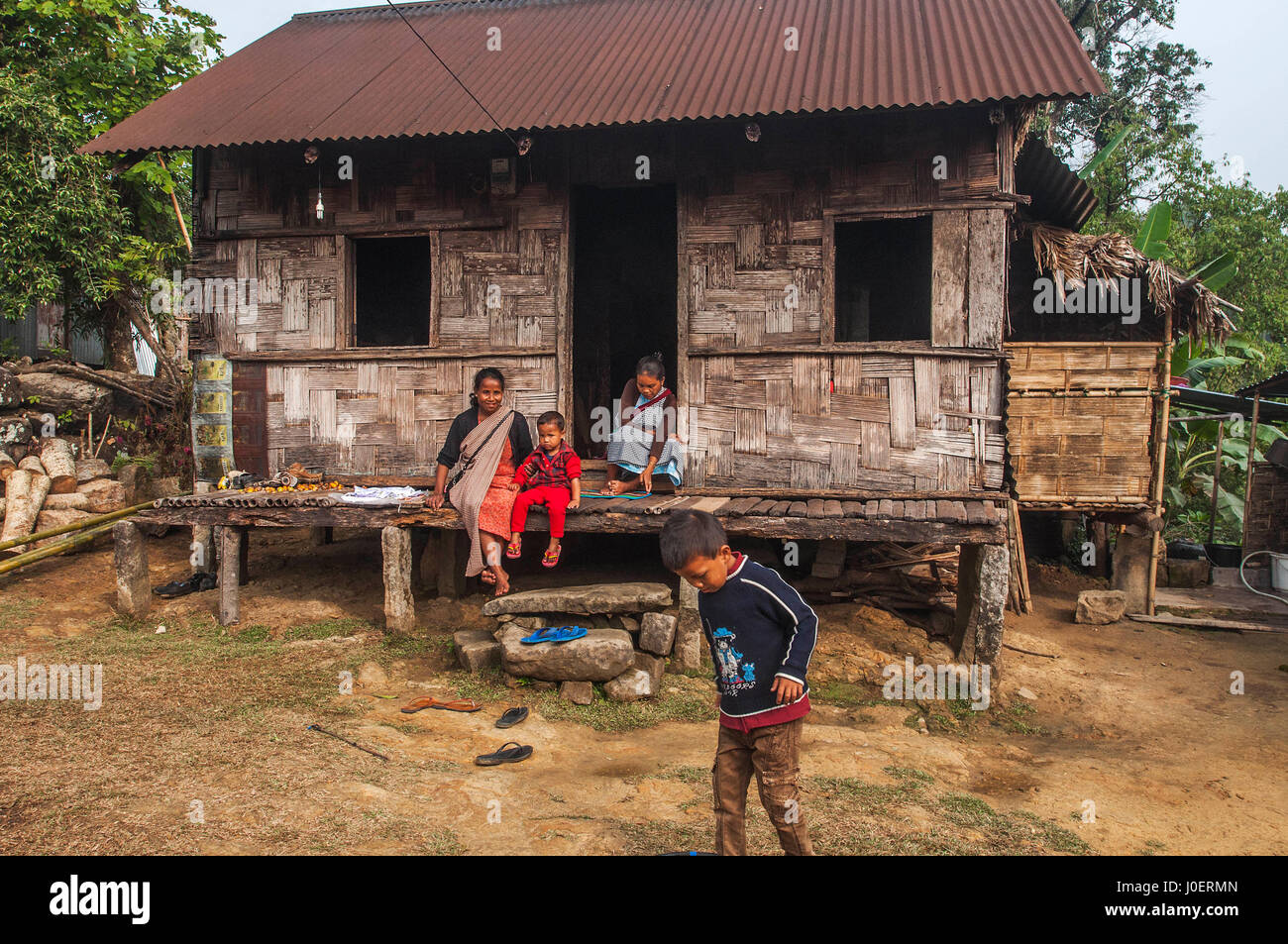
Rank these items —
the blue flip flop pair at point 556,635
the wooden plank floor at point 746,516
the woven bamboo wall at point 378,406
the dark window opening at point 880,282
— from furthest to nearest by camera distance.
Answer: the dark window opening at point 880,282 → the woven bamboo wall at point 378,406 → the wooden plank floor at point 746,516 → the blue flip flop pair at point 556,635

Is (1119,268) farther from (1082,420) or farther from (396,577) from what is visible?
(396,577)

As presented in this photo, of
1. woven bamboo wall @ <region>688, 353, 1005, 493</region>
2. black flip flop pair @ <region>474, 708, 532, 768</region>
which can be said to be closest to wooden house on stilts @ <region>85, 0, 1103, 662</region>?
woven bamboo wall @ <region>688, 353, 1005, 493</region>

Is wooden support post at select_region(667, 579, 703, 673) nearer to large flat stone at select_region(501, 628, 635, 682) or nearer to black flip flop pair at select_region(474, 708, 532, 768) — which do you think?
large flat stone at select_region(501, 628, 635, 682)

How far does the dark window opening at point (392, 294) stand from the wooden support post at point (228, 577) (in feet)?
12.7

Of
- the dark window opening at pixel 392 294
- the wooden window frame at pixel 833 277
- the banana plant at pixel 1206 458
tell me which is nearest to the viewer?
the wooden window frame at pixel 833 277

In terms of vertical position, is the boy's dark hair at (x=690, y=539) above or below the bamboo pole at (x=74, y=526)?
above

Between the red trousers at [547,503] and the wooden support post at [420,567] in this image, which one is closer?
the red trousers at [547,503]

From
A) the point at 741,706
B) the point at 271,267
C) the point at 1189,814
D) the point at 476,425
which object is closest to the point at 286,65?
the point at 271,267

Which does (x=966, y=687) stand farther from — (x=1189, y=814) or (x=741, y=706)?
(x=741, y=706)

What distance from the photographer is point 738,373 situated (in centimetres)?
740

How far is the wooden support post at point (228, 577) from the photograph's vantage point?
7.41 metres

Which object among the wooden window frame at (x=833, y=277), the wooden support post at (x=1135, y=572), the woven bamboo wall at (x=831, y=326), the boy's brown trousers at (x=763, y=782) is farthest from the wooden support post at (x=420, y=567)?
the wooden support post at (x=1135, y=572)

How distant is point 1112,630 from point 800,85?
6000 mm

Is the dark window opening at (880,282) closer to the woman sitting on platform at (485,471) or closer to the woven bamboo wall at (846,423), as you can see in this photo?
the woven bamboo wall at (846,423)
